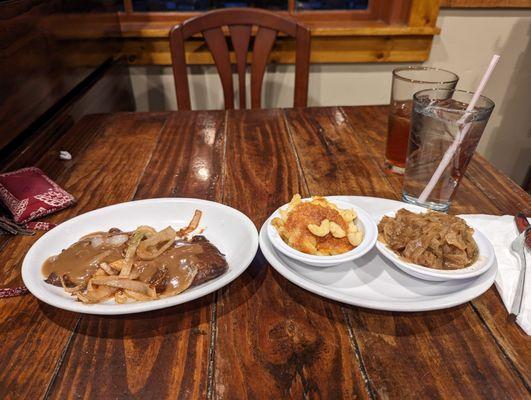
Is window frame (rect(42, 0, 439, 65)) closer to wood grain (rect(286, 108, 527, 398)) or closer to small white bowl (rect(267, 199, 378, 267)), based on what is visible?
small white bowl (rect(267, 199, 378, 267))

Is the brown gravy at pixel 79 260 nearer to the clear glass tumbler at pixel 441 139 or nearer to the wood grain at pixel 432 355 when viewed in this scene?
the wood grain at pixel 432 355

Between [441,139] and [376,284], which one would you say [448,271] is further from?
[441,139]

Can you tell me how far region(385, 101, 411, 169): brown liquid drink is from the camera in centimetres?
112

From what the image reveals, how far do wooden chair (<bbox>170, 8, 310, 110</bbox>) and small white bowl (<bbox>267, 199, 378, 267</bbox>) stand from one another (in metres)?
1.21

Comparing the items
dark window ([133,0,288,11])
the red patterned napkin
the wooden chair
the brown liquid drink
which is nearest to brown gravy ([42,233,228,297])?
the red patterned napkin

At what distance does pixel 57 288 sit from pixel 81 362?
151 millimetres

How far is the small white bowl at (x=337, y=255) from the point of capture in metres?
0.67

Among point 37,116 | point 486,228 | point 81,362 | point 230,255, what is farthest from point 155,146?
point 486,228

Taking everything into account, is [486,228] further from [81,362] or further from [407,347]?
[81,362]

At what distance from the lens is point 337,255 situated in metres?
0.69

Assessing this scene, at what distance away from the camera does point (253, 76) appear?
6.10 ft

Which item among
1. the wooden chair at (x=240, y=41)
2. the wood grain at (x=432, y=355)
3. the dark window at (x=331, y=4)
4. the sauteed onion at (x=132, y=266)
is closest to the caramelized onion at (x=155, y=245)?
the sauteed onion at (x=132, y=266)

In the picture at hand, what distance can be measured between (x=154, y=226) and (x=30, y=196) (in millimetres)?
337

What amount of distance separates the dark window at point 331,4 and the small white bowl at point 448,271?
6.79 ft
